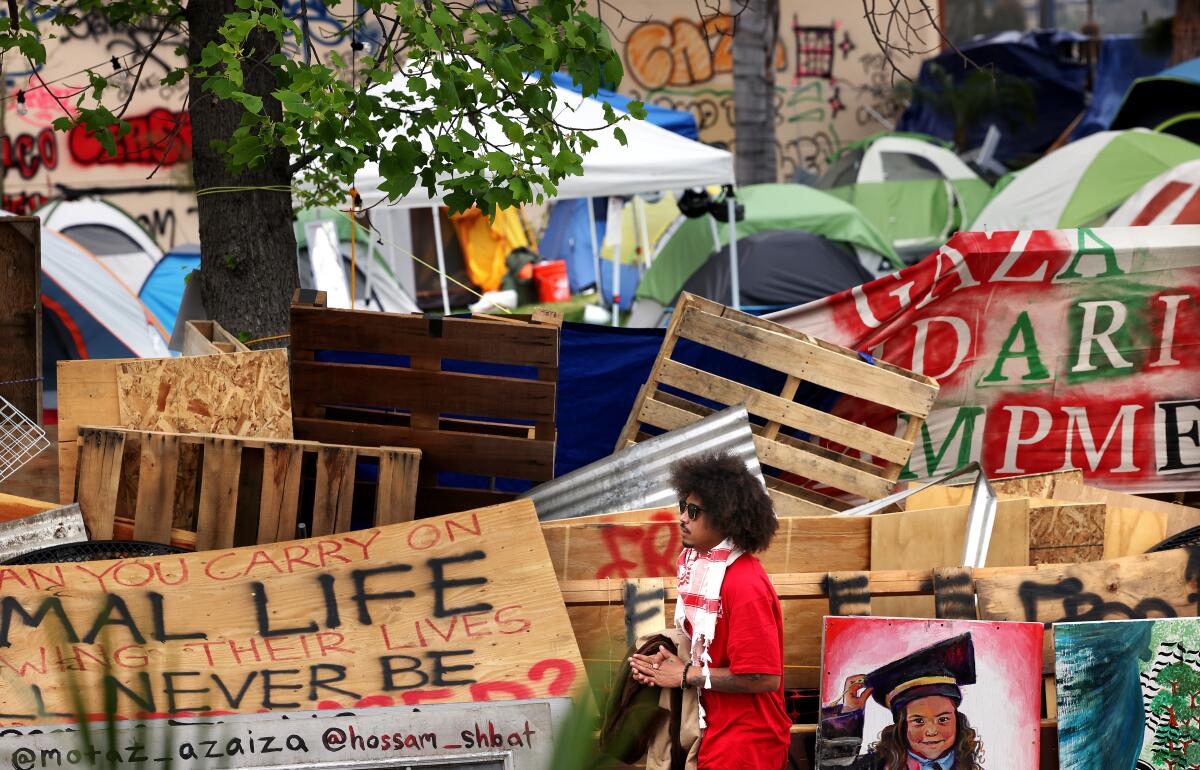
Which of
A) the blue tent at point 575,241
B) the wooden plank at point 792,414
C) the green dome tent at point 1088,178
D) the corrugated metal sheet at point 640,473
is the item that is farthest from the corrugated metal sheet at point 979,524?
the blue tent at point 575,241

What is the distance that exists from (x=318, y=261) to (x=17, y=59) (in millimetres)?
10760

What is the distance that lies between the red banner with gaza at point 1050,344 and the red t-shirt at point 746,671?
3485 mm

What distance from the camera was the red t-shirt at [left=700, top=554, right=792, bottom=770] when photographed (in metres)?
3.59

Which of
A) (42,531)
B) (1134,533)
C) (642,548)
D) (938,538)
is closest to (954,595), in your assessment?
(938,538)

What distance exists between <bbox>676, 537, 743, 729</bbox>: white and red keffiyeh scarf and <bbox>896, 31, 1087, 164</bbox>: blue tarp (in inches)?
968

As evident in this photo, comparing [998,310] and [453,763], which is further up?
[998,310]

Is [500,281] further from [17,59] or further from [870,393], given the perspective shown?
[870,393]

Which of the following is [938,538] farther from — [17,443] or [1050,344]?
[17,443]

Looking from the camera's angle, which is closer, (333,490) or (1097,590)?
(1097,590)

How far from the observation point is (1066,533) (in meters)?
5.25

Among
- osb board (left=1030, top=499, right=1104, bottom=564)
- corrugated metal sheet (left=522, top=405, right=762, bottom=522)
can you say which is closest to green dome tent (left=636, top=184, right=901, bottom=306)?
corrugated metal sheet (left=522, top=405, right=762, bottom=522)

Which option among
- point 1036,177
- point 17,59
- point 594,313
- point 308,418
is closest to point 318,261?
point 594,313

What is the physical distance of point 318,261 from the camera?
38.0ft

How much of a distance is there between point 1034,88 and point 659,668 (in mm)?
25509
